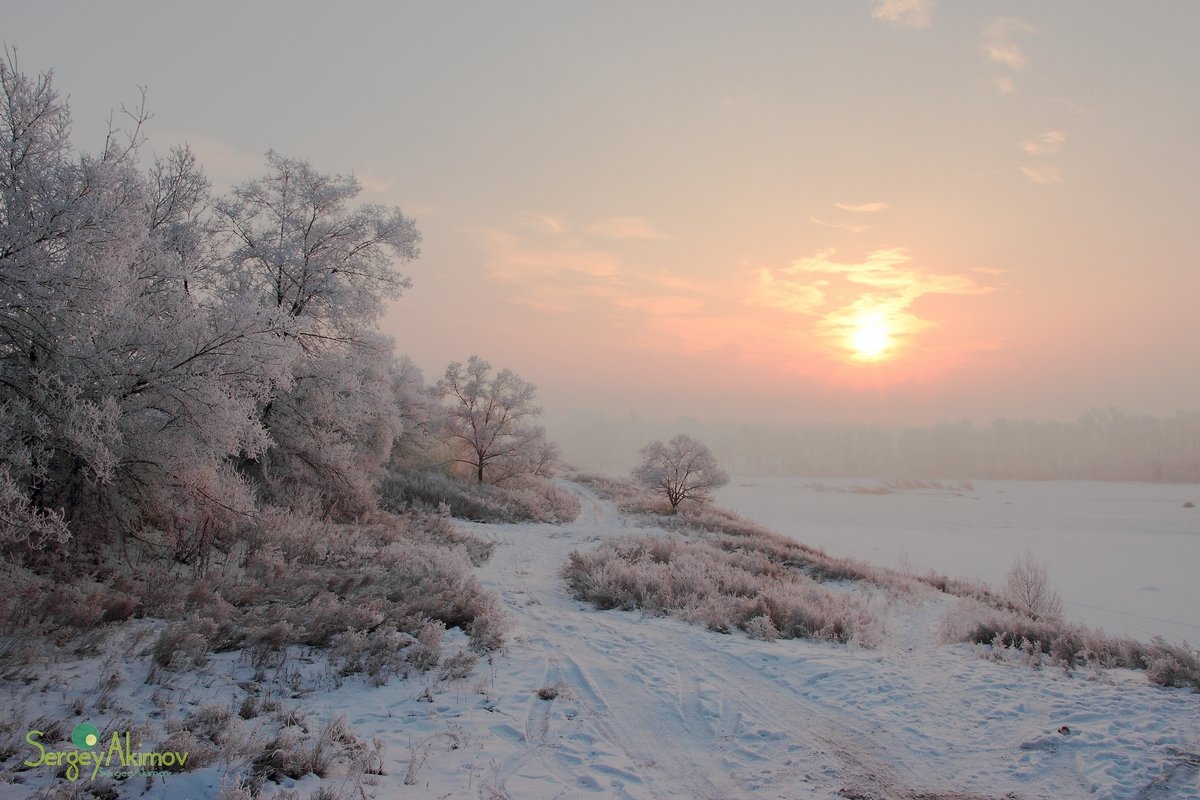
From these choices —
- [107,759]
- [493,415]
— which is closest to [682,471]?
[493,415]

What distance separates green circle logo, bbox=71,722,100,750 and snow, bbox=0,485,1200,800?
51cm

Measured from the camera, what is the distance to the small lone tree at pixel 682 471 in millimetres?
33656

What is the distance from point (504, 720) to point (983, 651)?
697 cm

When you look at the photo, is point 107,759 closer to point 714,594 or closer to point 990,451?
point 714,594

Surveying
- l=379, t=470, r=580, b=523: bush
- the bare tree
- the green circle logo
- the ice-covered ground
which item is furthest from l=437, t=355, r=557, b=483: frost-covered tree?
the green circle logo

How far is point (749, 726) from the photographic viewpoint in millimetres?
5461

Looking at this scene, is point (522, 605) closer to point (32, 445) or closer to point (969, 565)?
point (32, 445)

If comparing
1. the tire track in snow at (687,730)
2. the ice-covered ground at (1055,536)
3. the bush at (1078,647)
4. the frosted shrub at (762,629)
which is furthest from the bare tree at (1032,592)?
the tire track in snow at (687,730)

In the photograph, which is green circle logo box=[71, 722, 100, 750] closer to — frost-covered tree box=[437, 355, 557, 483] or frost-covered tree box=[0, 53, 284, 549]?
frost-covered tree box=[0, 53, 284, 549]

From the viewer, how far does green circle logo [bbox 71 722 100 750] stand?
3.90 metres

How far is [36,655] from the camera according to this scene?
482cm

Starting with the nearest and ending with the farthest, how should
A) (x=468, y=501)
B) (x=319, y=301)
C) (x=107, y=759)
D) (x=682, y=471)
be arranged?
(x=107, y=759) < (x=319, y=301) < (x=468, y=501) < (x=682, y=471)

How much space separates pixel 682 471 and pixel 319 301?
77.7ft

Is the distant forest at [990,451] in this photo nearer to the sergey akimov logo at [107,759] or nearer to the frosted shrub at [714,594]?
the frosted shrub at [714,594]
